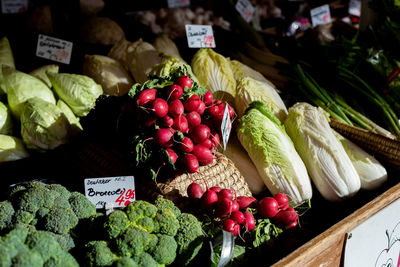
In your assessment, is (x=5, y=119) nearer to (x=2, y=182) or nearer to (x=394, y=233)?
(x=2, y=182)

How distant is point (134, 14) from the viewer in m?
4.11

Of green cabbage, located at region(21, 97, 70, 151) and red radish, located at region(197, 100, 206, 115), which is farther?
green cabbage, located at region(21, 97, 70, 151)

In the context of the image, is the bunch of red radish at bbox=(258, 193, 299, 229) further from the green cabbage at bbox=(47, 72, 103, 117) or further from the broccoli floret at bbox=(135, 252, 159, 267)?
the green cabbage at bbox=(47, 72, 103, 117)

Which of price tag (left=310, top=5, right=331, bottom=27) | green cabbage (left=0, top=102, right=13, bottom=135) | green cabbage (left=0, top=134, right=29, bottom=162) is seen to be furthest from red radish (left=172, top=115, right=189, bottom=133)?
price tag (left=310, top=5, right=331, bottom=27)

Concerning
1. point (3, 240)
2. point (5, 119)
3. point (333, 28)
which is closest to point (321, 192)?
point (3, 240)

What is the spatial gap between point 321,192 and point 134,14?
293 cm

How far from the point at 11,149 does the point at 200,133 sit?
109cm

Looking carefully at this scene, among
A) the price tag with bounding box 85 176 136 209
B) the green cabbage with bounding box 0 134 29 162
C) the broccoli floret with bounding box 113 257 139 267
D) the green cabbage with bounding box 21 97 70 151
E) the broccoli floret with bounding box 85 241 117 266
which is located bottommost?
the green cabbage with bounding box 0 134 29 162

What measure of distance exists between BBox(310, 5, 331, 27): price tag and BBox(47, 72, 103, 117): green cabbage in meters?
2.99

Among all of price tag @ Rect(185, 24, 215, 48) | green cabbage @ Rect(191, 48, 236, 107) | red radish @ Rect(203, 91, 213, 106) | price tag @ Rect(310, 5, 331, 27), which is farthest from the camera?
price tag @ Rect(310, 5, 331, 27)

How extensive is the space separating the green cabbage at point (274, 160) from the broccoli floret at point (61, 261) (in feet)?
3.73

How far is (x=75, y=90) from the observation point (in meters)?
2.33

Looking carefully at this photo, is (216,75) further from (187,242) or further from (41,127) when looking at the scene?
(187,242)

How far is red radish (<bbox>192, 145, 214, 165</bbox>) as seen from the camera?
1.70 meters
